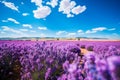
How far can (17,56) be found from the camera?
7.82 m

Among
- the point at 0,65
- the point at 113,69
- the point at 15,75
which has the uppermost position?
the point at 113,69

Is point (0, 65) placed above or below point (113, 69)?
below

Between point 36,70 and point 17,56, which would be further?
point 17,56

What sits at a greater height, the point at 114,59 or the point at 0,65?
the point at 114,59

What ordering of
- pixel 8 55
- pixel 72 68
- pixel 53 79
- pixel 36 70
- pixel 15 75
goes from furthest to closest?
pixel 8 55
pixel 15 75
pixel 36 70
pixel 53 79
pixel 72 68

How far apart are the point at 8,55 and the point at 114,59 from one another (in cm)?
717

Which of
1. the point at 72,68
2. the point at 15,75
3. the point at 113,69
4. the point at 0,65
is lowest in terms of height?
the point at 15,75

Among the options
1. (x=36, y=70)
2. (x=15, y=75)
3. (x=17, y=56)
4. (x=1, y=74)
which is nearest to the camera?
(x=36, y=70)

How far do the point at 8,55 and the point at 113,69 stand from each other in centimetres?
713

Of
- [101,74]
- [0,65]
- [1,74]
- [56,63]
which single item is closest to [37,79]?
[56,63]

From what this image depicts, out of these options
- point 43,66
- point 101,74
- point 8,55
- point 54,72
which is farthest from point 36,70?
point 101,74

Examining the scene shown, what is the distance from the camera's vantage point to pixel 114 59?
733mm

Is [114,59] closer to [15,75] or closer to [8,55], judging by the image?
[15,75]

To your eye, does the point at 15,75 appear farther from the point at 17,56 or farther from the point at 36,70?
the point at 17,56
